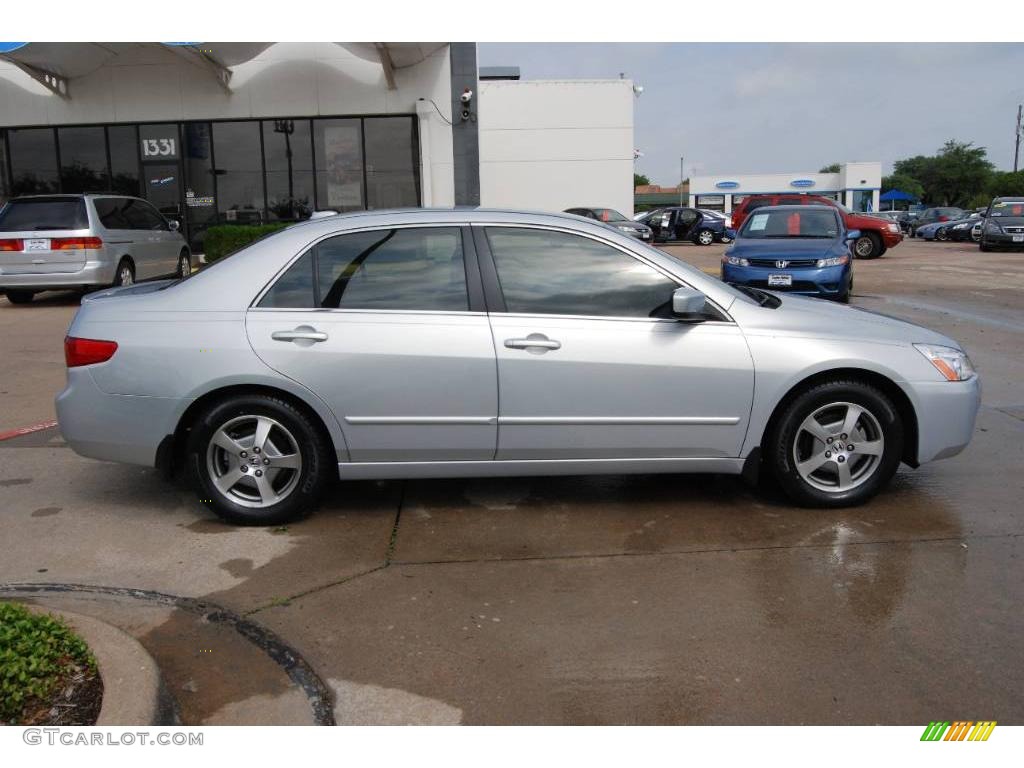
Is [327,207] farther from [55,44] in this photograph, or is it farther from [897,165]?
[897,165]

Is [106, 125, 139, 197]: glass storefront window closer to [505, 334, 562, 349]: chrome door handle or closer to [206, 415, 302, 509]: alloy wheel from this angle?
[206, 415, 302, 509]: alloy wheel

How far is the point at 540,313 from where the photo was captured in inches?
184

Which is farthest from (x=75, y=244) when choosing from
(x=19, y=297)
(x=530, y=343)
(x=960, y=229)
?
(x=960, y=229)

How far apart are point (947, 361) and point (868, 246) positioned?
21.1 meters

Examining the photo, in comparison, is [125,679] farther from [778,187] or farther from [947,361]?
[778,187]

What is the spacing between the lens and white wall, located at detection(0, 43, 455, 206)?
2183cm

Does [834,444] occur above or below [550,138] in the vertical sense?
below

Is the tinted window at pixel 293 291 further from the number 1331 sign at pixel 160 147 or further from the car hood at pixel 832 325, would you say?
the number 1331 sign at pixel 160 147

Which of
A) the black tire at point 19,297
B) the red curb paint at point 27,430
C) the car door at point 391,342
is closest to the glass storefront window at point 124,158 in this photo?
the black tire at point 19,297

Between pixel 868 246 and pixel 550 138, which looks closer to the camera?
pixel 868 246

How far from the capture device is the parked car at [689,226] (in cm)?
3375

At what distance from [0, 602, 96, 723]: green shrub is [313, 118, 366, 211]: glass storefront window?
65.6 ft

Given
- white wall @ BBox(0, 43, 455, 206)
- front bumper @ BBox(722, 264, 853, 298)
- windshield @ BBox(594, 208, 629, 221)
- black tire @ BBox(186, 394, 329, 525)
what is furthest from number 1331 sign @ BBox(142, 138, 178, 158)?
black tire @ BBox(186, 394, 329, 525)

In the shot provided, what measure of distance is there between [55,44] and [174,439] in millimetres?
17935
